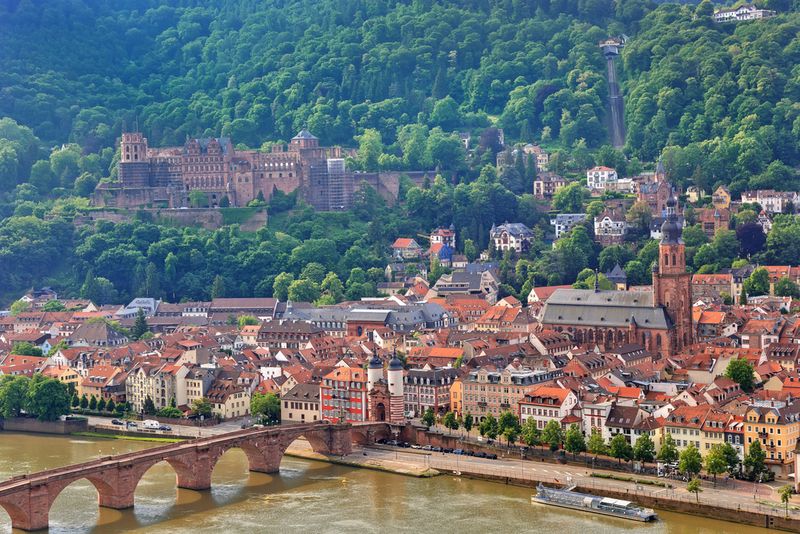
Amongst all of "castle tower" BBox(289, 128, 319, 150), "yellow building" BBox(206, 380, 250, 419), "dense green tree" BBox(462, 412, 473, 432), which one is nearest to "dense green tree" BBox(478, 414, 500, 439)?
"dense green tree" BBox(462, 412, 473, 432)

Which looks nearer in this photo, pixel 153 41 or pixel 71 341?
pixel 71 341

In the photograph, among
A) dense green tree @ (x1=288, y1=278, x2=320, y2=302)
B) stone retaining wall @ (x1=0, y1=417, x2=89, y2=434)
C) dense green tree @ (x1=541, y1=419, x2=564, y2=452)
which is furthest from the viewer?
dense green tree @ (x1=288, y1=278, x2=320, y2=302)

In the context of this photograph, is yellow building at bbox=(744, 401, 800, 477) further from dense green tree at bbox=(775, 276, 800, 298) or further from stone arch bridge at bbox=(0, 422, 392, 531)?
dense green tree at bbox=(775, 276, 800, 298)

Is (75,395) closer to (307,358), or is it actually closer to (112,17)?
(307,358)

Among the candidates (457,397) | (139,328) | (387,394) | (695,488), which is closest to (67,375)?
(139,328)

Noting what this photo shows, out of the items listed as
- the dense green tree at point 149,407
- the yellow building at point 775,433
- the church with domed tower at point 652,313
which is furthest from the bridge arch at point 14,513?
the church with domed tower at point 652,313

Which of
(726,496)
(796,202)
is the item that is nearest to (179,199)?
(796,202)
